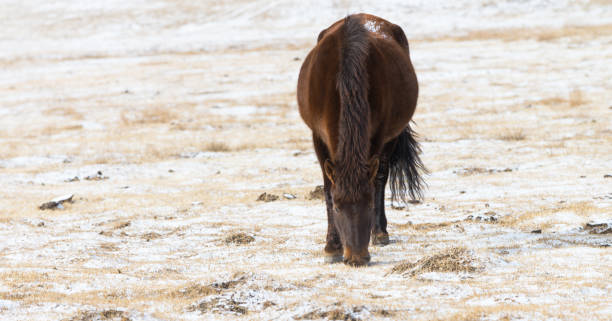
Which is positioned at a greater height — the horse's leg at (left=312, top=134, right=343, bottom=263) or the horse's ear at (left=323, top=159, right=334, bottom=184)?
the horse's ear at (left=323, top=159, right=334, bottom=184)

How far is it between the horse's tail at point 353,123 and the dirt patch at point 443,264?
3.10 ft

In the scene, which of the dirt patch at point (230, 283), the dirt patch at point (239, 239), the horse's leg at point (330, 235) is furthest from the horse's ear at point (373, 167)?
the dirt patch at point (239, 239)

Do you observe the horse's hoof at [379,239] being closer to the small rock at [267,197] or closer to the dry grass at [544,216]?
the dry grass at [544,216]

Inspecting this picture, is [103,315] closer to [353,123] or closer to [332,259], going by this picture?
[353,123]

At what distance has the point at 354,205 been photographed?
20.3 feet

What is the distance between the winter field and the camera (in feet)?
18.6

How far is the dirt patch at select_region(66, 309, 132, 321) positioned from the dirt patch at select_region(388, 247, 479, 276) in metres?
2.54

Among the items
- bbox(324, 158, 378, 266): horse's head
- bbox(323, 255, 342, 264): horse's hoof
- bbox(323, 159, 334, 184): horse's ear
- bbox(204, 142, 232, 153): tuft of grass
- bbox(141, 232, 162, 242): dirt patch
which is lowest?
bbox(204, 142, 232, 153): tuft of grass

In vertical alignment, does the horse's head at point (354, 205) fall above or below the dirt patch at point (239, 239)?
above

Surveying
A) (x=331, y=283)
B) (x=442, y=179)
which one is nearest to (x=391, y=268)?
(x=331, y=283)

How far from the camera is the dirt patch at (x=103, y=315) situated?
5113mm

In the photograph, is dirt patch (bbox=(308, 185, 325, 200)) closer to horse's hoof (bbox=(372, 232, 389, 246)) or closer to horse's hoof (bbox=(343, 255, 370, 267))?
horse's hoof (bbox=(372, 232, 389, 246))

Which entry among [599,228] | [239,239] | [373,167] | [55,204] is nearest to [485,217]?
Result: [599,228]

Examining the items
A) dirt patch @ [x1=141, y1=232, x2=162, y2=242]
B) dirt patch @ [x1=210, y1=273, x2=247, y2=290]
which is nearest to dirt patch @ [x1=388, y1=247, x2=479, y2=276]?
dirt patch @ [x1=210, y1=273, x2=247, y2=290]
